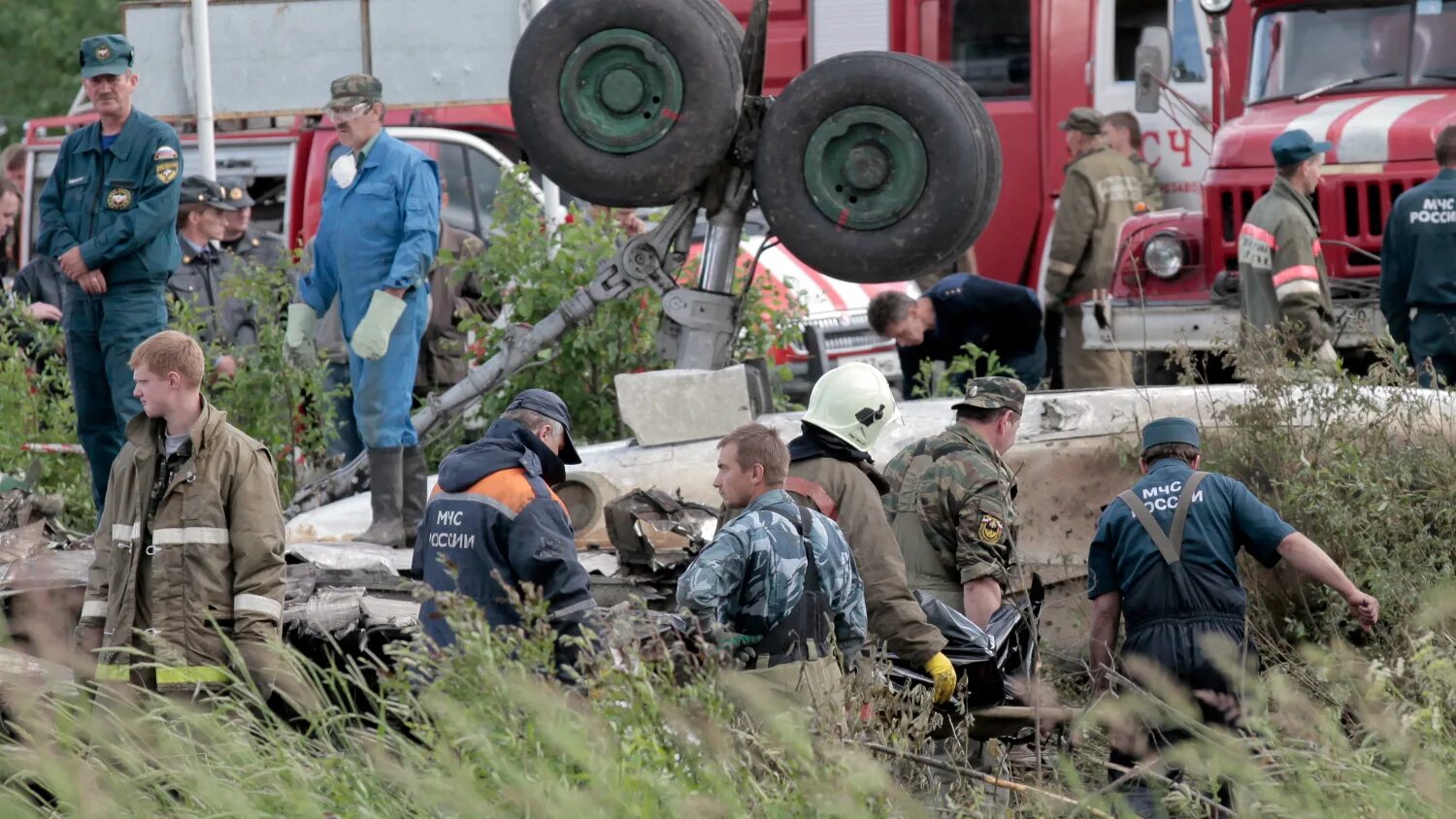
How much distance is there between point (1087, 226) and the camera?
1205 centimetres

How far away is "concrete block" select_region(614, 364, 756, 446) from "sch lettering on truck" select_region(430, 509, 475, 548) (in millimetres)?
2715

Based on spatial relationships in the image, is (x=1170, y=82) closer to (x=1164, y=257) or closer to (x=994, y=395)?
(x=1164, y=257)

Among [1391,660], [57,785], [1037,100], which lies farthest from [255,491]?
[1037,100]

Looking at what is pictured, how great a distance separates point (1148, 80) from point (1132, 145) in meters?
1.35

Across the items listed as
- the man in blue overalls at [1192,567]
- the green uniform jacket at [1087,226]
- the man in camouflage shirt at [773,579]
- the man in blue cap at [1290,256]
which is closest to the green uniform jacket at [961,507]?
the man in blue overalls at [1192,567]

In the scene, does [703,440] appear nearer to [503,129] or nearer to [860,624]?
[860,624]

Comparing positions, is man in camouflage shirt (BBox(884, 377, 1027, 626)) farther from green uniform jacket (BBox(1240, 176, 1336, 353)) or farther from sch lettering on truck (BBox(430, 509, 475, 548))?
green uniform jacket (BBox(1240, 176, 1336, 353))

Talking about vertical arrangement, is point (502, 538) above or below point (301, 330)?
below

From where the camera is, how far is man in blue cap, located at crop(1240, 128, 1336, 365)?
9.09 metres

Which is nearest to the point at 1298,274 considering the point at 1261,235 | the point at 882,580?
the point at 1261,235

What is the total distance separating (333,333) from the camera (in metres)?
9.54

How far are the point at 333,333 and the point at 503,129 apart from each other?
6028 millimetres

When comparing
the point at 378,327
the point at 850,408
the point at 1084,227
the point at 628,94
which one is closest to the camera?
the point at 850,408

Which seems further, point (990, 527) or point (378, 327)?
point (378, 327)
